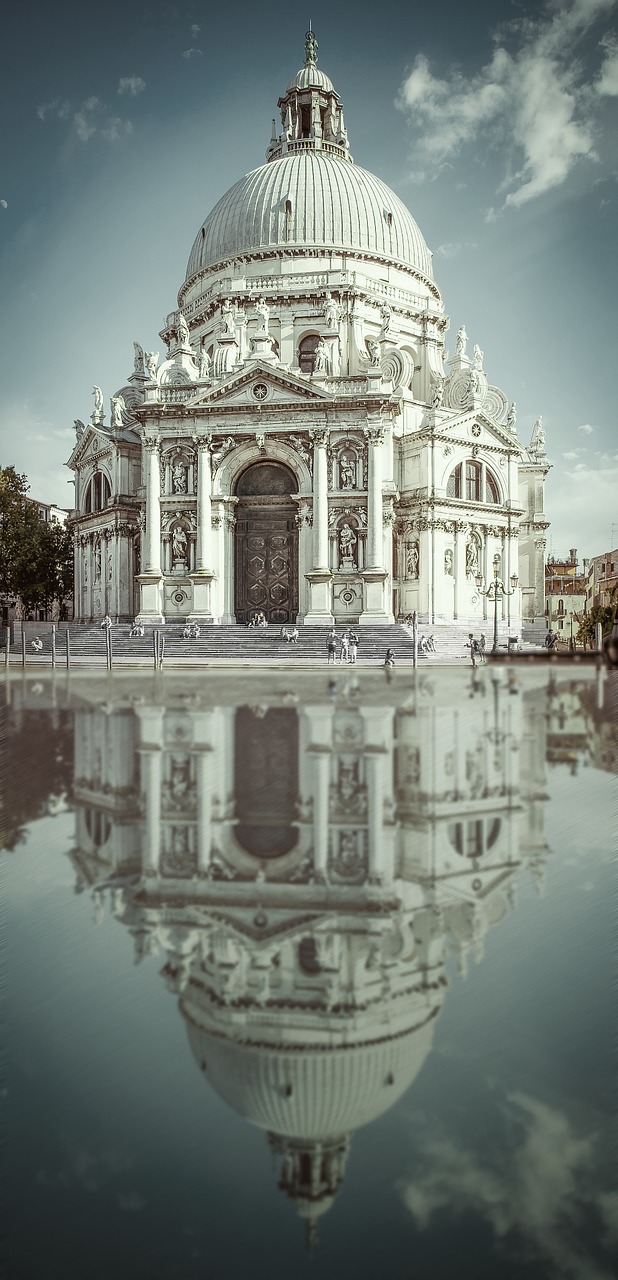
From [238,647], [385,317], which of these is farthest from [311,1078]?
[385,317]

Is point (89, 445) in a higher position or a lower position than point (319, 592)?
higher

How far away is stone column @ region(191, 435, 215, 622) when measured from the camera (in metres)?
41.1

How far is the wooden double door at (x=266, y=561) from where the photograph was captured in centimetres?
4278

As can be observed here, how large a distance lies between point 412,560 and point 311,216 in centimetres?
2219

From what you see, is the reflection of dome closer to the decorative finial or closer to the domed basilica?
the domed basilica

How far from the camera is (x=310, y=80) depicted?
55500mm

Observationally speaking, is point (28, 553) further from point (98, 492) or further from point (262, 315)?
point (262, 315)

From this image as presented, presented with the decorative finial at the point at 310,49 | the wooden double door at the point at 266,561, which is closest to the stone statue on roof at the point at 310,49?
the decorative finial at the point at 310,49

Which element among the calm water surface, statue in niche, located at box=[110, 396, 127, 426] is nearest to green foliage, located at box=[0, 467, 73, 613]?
statue in niche, located at box=[110, 396, 127, 426]

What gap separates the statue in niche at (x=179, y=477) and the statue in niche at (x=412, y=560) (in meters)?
12.9

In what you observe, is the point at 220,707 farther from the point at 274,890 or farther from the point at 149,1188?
the point at 149,1188

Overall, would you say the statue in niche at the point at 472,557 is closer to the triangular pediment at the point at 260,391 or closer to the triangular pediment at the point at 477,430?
the triangular pediment at the point at 477,430

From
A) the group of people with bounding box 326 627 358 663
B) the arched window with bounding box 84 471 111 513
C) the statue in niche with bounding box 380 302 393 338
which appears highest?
the statue in niche with bounding box 380 302 393 338

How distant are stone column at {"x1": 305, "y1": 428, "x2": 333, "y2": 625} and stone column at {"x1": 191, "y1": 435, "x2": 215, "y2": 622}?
17.3 feet
